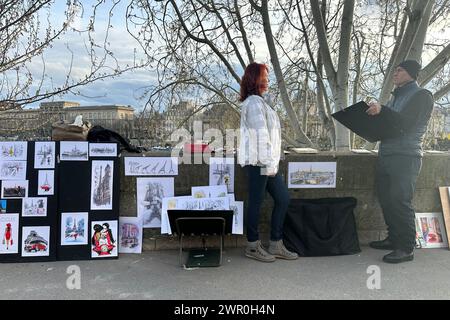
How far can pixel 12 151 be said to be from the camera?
4391 millimetres

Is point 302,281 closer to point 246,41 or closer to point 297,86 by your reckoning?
point 246,41

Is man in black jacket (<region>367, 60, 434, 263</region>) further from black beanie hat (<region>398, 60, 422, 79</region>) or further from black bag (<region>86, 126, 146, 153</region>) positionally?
black bag (<region>86, 126, 146, 153</region>)

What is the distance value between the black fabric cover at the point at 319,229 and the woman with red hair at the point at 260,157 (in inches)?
7.6

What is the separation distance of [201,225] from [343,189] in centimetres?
192

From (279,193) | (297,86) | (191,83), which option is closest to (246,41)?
(191,83)

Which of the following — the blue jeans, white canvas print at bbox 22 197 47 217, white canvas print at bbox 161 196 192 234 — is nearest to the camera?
the blue jeans

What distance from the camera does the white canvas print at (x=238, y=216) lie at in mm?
4654

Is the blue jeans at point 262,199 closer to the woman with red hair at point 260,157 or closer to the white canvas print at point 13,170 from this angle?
the woman with red hair at point 260,157

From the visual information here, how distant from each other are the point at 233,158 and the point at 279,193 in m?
0.75

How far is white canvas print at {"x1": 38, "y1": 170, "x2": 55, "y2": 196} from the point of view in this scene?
14.3ft

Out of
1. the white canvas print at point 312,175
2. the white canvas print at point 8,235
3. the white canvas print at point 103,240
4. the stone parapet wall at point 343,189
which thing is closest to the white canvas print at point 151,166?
the stone parapet wall at point 343,189

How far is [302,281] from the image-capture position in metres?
3.84

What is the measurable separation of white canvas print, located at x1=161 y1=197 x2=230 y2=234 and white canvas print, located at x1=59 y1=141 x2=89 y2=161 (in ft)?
3.47

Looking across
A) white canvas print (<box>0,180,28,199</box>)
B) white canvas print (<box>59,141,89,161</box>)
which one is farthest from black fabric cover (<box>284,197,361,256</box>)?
white canvas print (<box>0,180,28,199</box>)
